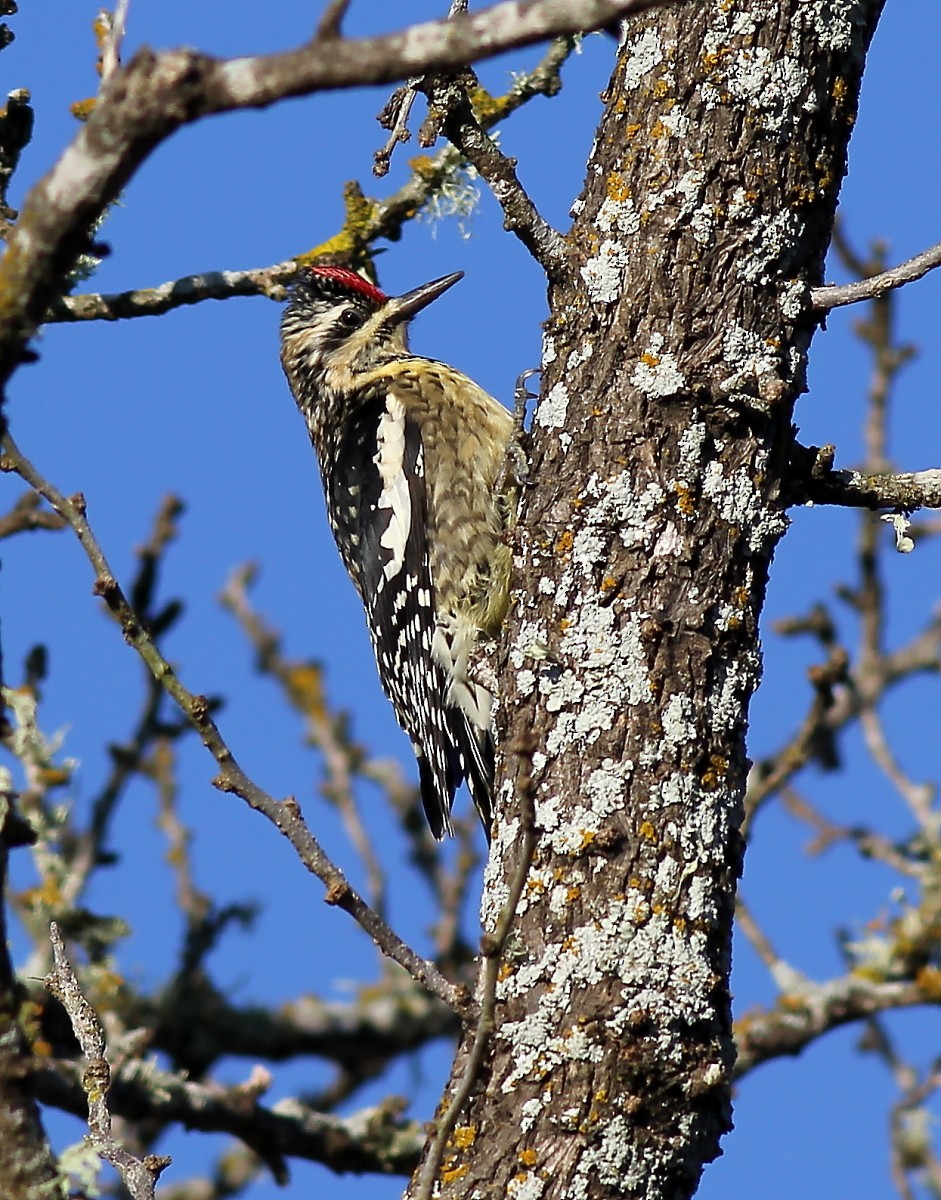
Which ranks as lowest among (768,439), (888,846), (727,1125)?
(727,1125)

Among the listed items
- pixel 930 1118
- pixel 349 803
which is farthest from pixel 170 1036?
pixel 930 1118

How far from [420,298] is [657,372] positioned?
283 centimetres

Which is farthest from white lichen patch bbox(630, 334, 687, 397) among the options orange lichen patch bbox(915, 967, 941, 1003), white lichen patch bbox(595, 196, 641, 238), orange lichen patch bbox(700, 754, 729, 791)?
orange lichen patch bbox(915, 967, 941, 1003)

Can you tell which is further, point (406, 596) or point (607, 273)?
point (406, 596)

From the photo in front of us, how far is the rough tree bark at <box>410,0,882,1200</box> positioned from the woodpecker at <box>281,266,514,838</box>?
1474mm

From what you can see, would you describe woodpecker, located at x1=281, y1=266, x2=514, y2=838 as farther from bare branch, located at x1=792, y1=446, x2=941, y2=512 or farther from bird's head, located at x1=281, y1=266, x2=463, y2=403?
bare branch, located at x1=792, y1=446, x2=941, y2=512

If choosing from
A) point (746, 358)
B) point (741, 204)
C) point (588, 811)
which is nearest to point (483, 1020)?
point (588, 811)

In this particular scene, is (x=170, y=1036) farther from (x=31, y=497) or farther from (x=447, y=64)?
Answer: (x=447, y=64)

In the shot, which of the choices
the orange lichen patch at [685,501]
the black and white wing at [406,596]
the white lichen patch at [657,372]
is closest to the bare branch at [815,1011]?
the black and white wing at [406,596]

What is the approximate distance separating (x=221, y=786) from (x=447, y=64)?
137 cm

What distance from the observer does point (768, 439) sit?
10.0 feet

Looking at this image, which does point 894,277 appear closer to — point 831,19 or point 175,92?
point 831,19

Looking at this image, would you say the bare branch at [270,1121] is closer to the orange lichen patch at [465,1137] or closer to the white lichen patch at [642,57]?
the orange lichen patch at [465,1137]

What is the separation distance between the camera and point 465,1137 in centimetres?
273
